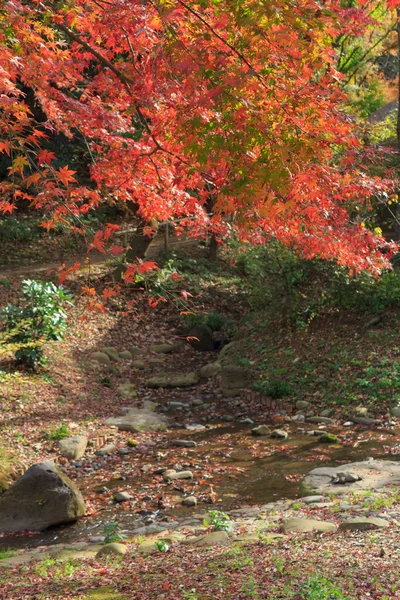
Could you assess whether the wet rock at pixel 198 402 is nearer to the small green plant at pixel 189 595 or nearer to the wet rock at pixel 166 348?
the wet rock at pixel 166 348

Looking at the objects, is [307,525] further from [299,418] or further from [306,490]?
[299,418]

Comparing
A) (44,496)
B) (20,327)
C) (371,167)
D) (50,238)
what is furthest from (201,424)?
(50,238)

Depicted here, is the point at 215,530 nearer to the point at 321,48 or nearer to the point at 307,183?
the point at 307,183

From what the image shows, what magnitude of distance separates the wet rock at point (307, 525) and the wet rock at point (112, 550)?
1.31m

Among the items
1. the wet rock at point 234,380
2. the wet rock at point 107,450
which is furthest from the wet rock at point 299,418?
the wet rock at point 107,450

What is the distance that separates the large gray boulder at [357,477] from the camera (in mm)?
7453

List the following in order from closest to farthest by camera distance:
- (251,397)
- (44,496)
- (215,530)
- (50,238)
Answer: (215,530) < (44,496) < (251,397) < (50,238)

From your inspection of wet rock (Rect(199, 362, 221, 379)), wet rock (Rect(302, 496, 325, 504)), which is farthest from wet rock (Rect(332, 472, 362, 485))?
wet rock (Rect(199, 362, 221, 379))

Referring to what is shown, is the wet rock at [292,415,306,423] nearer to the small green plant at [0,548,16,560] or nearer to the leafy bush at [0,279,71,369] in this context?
the leafy bush at [0,279,71,369]

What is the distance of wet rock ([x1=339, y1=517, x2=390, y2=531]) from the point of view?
5.58m

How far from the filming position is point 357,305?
41.3 feet

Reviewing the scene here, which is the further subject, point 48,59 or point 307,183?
point 48,59

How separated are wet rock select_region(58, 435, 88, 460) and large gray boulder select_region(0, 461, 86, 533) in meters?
1.79

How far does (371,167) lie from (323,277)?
2.57 meters
